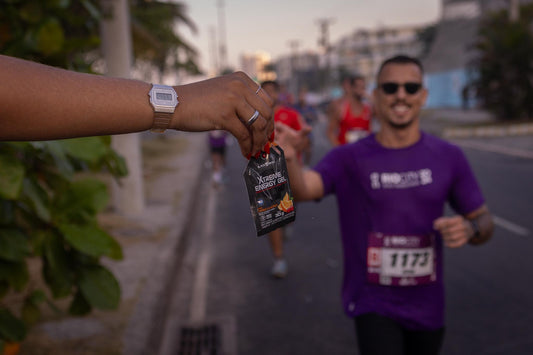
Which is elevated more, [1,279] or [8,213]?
[8,213]

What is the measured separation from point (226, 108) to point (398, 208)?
166 cm

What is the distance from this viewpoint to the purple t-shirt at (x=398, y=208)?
104 inches

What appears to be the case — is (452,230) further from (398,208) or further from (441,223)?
(398,208)

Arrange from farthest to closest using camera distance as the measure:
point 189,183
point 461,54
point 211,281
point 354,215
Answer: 1. point 461,54
2. point 189,183
3. point 211,281
4. point 354,215

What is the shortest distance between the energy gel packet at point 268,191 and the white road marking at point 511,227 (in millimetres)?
6525

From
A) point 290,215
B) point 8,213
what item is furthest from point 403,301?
point 8,213

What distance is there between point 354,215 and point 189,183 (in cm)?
1021

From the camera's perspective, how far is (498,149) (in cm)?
1612

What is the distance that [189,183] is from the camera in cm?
1280

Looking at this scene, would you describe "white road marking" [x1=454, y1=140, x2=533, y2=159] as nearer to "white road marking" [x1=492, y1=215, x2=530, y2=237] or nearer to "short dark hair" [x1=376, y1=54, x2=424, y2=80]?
"white road marking" [x1=492, y1=215, x2=530, y2=237]

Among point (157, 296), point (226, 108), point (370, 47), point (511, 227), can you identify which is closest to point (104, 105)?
point (226, 108)

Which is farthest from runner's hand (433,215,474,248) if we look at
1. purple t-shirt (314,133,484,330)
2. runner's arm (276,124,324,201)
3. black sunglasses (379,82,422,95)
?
black sunglasses (379,82,422,95)

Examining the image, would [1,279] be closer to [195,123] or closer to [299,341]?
[195,123]

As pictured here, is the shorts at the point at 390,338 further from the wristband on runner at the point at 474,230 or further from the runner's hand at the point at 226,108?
the runner's hand at the point at 226,108
